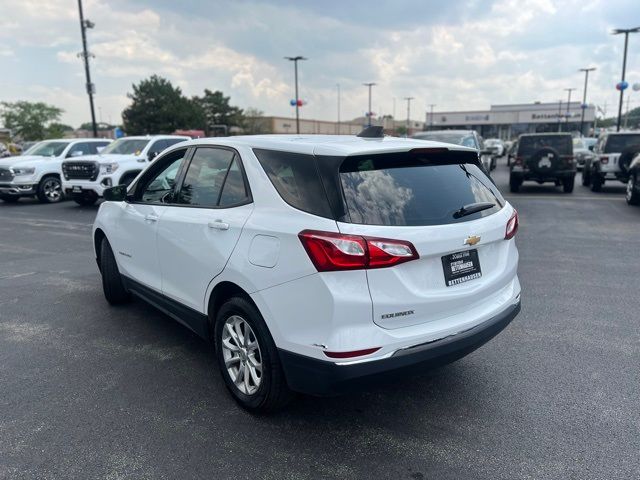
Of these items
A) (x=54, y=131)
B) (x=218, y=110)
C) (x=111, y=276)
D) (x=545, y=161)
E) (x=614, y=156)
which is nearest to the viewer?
(x=111, y=276)

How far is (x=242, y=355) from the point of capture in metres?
3.25

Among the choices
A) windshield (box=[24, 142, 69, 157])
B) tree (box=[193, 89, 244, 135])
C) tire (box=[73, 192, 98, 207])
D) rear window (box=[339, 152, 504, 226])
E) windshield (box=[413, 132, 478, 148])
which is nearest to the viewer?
rear window (box=[339, 152, 504, 226])

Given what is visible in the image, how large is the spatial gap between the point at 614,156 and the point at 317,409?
47.8 feet

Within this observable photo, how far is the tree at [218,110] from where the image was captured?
7588 centimetres

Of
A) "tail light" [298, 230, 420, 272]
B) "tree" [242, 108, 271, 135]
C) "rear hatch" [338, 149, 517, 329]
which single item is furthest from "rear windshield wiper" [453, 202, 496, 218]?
"tree" [242, 108, 271, 135]

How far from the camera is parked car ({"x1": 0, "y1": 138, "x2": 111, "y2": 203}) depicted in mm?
14727

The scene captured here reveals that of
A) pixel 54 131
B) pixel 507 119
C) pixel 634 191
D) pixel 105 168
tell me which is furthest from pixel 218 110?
pixel 634 191

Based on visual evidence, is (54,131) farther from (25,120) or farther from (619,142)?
(619,142)

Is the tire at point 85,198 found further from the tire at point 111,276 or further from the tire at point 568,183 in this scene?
the tire at point 568,183

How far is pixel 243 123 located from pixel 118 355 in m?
76.4

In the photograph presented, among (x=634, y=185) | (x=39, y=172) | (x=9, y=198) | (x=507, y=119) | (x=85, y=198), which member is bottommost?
(x=9, y=198)

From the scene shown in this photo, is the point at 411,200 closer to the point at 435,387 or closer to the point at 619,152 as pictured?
the point at 435,387

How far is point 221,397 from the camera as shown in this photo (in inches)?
137

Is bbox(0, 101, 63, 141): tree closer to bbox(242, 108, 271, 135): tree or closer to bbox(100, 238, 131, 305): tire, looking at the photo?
bbox(242, 108, 271, 135): tree
